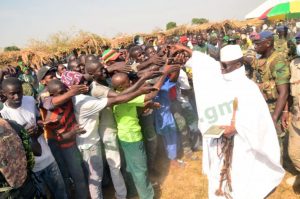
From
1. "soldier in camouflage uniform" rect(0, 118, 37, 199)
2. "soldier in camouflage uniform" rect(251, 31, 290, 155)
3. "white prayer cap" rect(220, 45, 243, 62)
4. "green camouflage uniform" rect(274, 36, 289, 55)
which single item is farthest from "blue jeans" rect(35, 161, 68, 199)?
"green camouflage uniform" rect(274, 36, 289, 55)

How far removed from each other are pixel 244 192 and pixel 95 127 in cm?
191

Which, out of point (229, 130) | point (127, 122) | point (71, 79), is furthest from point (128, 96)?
point (229, 130)

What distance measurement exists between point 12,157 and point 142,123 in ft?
8.28

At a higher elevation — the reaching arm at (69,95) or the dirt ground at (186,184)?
the reaching arm at (69,95)

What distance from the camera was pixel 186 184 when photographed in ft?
15.5

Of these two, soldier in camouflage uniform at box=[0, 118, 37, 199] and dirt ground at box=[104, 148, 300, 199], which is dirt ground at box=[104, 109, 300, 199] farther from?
soldier in camouflage uniform at box=[0, 118, 37, 199]

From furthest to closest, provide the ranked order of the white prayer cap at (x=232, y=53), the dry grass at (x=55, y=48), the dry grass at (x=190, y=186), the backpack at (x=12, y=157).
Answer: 1. the dry grass at (x=55, y=48)
2. the dry grass at (x=190, y=186)
3. the white prayer cap at (x=232, y=53)
4. the backpack at (x=12, y=157)

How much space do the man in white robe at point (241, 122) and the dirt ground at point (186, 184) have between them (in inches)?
66.4

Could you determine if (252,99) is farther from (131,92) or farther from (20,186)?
(20,186)

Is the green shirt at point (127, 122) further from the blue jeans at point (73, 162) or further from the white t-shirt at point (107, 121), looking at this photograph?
the blue jeans at point (73, 162)

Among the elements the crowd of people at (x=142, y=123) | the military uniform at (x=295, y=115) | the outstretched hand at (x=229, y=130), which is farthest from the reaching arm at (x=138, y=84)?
the military uniform at (x=295, y=115)

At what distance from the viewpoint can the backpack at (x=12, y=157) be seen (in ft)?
7.22

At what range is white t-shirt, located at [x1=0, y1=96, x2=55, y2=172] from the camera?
10.7 ft

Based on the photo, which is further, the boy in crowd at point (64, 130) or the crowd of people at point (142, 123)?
the boy in crowd at point (64, 130)
